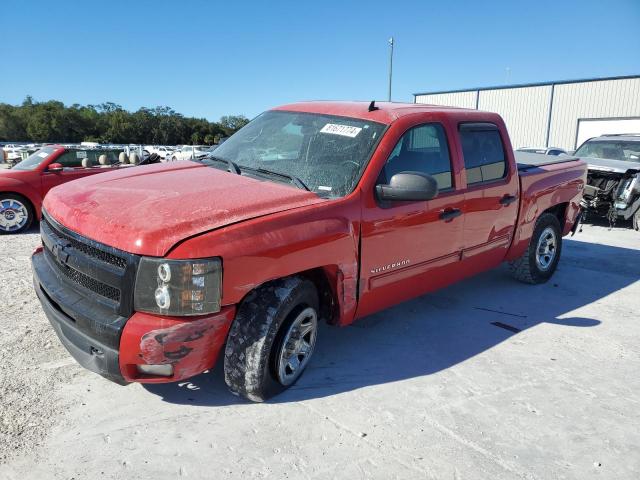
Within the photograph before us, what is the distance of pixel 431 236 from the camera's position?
3.79m

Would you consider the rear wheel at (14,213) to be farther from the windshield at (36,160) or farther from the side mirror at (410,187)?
the side mirror at (410,187)

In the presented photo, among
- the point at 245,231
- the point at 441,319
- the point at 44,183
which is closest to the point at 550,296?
the point at 441,319

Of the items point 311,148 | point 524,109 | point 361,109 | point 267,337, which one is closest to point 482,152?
point 361,109

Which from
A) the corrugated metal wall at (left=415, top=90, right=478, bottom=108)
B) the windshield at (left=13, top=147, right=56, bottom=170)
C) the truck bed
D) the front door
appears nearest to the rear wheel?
the windshield at (left=13, top=147, right=56, bottom=170)

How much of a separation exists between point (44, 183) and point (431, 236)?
6.94 m

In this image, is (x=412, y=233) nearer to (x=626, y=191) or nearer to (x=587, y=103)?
(x=626, y=191)

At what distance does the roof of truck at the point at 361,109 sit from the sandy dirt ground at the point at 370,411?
178 centimetres

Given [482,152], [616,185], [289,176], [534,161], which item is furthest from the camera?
[616,185]

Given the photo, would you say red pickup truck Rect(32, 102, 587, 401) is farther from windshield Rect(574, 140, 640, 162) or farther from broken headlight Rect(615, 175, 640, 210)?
windshield Rect(574, 140, 640, 162)

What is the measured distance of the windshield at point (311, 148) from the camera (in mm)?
3342

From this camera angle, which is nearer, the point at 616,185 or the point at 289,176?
the point at 289,176

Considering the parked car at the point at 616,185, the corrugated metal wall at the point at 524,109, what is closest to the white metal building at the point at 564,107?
the corrugated metal wall at the point at 524,109

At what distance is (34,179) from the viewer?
26.3 ft

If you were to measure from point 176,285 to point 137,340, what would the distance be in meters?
0.35
